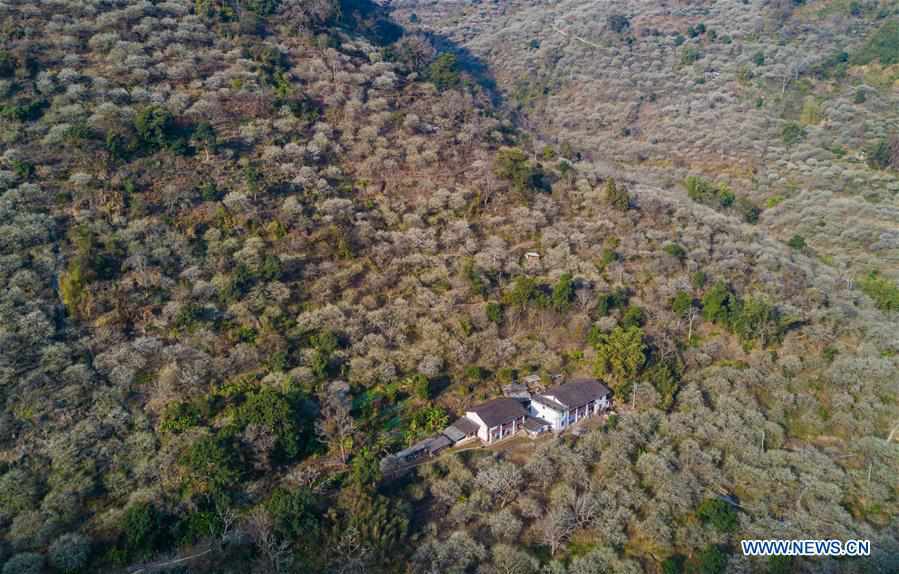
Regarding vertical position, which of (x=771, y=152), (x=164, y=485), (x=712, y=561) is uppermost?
(x=771, y=152)

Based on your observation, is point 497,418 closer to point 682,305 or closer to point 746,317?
point 682,305

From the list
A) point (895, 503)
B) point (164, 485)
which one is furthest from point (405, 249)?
point (895, 503)

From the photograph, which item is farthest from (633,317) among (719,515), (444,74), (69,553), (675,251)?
(444,74)

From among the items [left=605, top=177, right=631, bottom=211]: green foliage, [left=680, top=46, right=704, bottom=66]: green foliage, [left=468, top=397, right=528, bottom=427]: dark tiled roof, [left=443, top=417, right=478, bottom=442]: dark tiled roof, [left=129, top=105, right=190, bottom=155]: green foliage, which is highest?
[left=680, top=46, right=704, bottom=66]: green foliage

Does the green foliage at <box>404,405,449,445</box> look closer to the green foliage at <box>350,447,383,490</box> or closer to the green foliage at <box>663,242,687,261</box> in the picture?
the green foliage at <box>350,447,383,490</box>

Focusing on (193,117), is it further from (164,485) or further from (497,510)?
(497,510)

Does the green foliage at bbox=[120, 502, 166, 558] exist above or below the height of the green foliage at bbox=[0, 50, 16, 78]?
below

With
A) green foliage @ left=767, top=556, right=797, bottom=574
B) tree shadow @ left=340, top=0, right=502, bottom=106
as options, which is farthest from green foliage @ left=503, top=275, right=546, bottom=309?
tree shadow @ left=340, top=0, right=502, bottom=106
